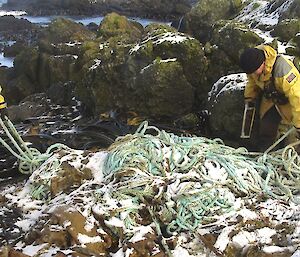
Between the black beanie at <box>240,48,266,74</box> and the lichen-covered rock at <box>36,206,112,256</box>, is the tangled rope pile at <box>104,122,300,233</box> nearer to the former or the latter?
the lichen-covered rock at <box>36,206,112,256</box>

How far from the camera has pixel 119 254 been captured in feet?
9.43

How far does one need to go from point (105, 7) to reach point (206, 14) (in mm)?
17581

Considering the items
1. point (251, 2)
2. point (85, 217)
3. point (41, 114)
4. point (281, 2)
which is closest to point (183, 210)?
point (85, 217)

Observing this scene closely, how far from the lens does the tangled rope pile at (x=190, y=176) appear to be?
10.3ft

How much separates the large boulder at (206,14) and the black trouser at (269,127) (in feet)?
19.3

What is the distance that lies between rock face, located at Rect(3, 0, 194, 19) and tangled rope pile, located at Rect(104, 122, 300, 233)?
2154 cm

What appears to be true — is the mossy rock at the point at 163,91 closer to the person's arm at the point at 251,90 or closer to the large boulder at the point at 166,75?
the large boulder at the point at 166,75

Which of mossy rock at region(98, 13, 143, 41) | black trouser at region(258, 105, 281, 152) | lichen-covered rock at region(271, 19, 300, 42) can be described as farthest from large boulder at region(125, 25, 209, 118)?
mossy rock at region(98, 13, 143, 41)

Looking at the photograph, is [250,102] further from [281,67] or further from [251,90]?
[281,67]

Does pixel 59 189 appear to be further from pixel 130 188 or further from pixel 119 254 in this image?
pixel 119 254

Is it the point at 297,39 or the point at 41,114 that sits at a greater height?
the point at 297,39

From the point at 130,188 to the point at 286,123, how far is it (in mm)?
2204

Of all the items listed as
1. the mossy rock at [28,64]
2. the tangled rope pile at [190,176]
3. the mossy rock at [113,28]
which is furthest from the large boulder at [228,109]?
the mossy rock at [28,64]

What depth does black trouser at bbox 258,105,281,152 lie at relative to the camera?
4.78 m
